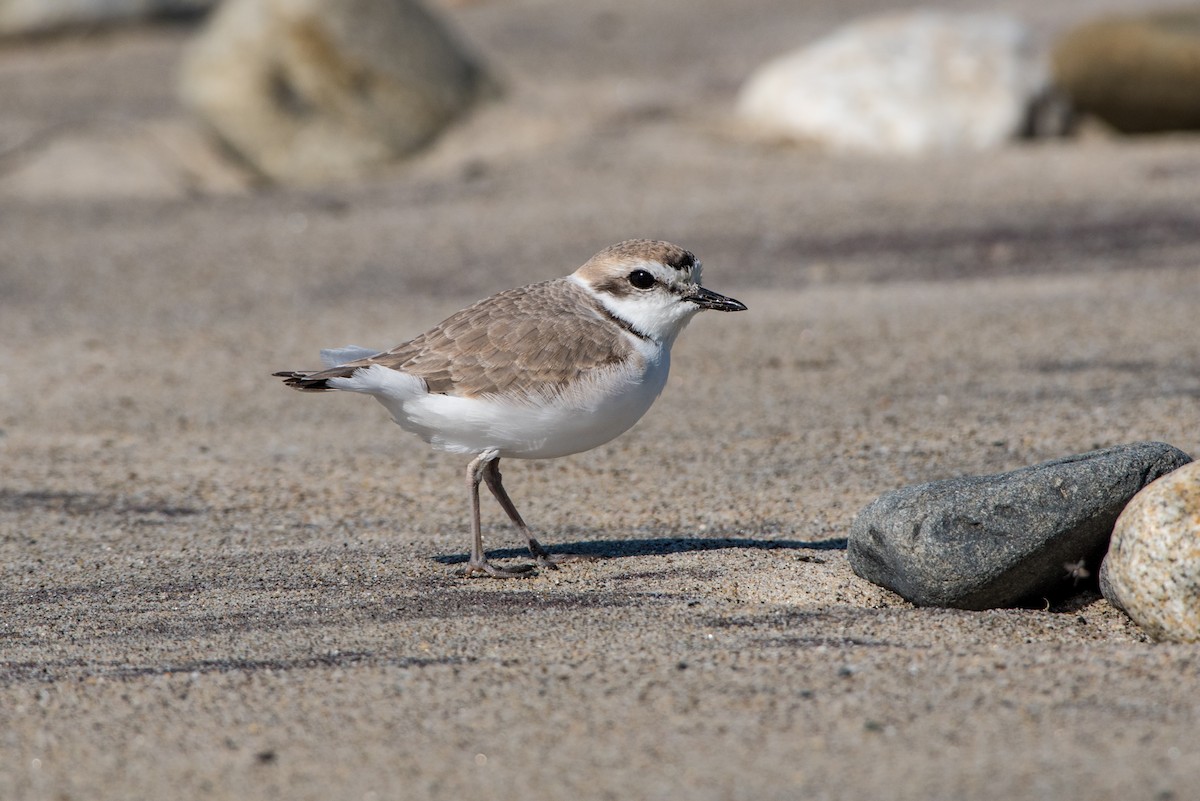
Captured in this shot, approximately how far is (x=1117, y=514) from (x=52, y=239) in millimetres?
9427

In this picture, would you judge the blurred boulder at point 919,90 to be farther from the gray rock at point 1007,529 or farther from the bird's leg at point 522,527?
the gray rock at point 1007,529

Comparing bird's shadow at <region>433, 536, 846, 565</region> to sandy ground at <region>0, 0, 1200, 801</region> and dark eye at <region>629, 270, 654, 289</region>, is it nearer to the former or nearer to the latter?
sandy ground at <region>0, 0, 1200, 801</region>

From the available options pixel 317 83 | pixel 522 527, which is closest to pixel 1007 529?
pixel 522 527

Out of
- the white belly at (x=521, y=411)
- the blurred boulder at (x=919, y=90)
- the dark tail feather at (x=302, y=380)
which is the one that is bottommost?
the white belly at (x=521, y=411)

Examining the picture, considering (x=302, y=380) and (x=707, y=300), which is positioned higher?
(x=707, y=300)

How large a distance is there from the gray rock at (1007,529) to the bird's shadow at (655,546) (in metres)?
0.72

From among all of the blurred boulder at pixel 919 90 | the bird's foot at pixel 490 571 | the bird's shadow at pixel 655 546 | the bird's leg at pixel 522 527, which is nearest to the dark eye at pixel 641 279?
the bird's leg at pixel 522 527

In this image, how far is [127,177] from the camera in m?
13.4

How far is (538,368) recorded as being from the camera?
5047 mm

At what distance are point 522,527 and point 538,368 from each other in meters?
0.63

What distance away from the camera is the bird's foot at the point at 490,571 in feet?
16.8

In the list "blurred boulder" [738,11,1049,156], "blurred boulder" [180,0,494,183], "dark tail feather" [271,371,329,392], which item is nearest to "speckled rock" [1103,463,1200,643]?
"dark tail feather" [271,371,329,392]

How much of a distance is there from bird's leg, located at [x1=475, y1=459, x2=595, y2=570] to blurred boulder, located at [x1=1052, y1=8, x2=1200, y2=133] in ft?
29.8

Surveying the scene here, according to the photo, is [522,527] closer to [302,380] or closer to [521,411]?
[521,411]
